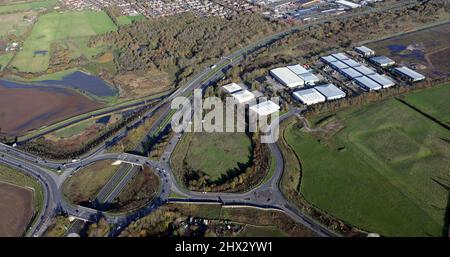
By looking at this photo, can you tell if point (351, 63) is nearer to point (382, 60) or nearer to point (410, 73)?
point (382, 60)

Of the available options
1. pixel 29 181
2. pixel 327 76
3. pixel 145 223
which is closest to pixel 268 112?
pixel 327 76

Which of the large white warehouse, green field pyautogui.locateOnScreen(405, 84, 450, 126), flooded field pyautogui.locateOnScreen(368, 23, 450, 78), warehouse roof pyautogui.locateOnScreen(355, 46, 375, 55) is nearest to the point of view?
green field pyautogui.locateOnScreen(405, 84, 450, 126)

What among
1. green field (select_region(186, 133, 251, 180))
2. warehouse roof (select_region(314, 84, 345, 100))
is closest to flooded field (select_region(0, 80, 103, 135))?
green field (select_region(186, 133, 251, 180))

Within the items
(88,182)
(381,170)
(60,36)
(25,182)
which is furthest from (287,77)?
(60,36)

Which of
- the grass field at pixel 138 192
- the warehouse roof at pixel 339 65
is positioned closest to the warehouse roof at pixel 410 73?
the warehouse roof at pixel 339 65

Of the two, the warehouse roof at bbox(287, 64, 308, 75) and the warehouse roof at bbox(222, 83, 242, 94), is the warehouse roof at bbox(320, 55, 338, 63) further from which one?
the warehouse roof at bbox(222, 83, 242, 94)

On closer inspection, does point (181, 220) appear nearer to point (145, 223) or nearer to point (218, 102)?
point (145, 223)

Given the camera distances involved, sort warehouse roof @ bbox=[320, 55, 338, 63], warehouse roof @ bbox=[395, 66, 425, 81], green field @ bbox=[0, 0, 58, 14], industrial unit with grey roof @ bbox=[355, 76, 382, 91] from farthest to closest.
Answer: green field @ bbox=[0, 0, 58, 14], warehouse roof @ bbox=[320, 55, 338, 63], warehouse roof @ bbox=[395, 66, 425, 81], industrial unit with grey roof @ bbox=[355, 76, 382, 91]
